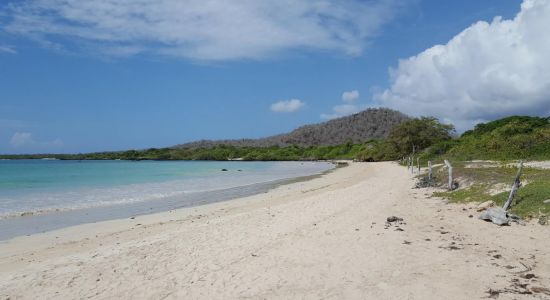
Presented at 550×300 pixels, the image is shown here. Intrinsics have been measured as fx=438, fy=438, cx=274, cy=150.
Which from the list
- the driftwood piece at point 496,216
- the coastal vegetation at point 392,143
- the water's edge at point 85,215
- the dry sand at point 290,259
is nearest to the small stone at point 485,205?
the dry sand at point 290,259

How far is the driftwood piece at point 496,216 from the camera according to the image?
10.9 meters

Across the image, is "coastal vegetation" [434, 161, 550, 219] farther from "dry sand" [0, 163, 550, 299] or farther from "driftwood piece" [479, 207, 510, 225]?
"dry sand" [0, 163, 550, 299]

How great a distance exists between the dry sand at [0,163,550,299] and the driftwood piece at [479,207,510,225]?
10.0 inches

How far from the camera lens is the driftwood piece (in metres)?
10.9

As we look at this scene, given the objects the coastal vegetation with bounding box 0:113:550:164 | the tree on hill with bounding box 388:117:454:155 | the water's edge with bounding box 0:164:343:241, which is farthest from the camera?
the tree on hill with bounding box 388:117:454:155

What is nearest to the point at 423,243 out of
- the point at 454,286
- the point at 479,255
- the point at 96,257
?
the point at 479,255

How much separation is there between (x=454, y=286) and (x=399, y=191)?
45.6 feet

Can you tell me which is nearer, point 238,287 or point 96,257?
point 238,287

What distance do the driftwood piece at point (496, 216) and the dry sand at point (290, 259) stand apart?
0.84ft

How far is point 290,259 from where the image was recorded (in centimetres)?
872

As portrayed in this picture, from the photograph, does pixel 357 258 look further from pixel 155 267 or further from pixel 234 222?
pixel 234 222

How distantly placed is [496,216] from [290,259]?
5.82 meters

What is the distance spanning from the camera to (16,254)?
33.4ft

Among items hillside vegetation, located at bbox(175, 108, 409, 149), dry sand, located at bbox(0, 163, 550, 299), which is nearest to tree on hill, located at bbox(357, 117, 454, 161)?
dry sand, located at bbox(0, 163, 550, 299)
